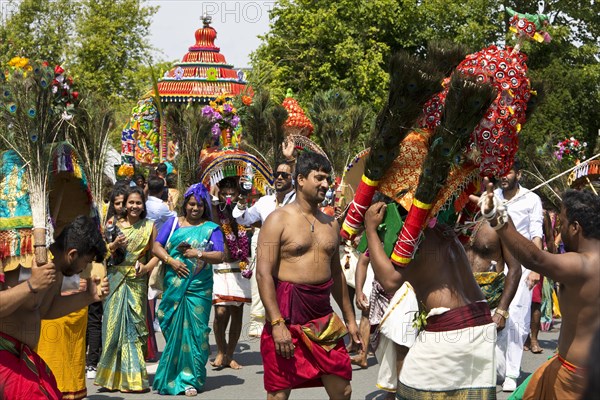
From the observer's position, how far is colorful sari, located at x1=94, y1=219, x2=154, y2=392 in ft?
31.5

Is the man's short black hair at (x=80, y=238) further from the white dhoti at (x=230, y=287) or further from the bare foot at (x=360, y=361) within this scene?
the bare foot at (x=360, y=361)

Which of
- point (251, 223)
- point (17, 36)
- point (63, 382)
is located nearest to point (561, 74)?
point (17, 36)

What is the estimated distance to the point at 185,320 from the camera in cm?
973

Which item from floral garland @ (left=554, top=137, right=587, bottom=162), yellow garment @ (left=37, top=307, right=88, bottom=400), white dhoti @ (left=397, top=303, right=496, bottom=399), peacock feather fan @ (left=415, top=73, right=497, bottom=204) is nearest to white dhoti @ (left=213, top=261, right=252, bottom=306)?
yellow garment @ (left=37, top=307, right=88, bottom=400)

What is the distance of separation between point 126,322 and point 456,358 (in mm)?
4400

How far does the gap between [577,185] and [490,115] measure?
5693 mm

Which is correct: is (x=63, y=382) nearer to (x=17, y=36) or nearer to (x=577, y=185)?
(x=577, y=185)

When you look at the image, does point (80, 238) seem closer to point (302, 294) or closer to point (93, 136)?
point (302, 294)

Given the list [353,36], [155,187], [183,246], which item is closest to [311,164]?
[183,246]

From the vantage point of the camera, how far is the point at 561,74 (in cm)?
3200

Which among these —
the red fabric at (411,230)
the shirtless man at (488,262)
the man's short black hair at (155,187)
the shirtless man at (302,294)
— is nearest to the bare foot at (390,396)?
the shirtless man at (488,262)

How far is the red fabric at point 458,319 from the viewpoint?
20.1ft

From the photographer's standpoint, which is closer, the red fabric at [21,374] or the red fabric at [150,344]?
the red fabric at [21,374]

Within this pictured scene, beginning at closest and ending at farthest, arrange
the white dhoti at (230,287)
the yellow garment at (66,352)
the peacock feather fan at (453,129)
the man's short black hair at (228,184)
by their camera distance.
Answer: the peacock feather fan at (453,129) → the yellow garment at (66,352) → the white dhoti at (230,287) → the man's short black hair at (228,184)
